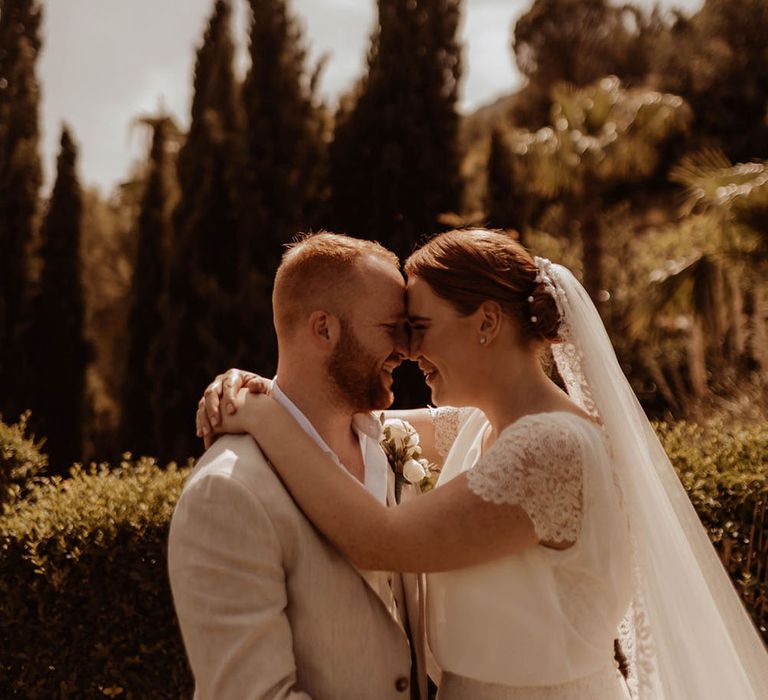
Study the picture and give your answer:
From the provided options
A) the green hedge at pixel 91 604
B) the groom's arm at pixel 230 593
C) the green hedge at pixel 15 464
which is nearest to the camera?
the groom's arm at pixel 230 593

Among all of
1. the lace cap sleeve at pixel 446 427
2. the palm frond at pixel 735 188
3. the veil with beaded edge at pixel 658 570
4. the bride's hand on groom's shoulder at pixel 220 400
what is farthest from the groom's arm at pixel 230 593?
the palm frond at pixel 735 188

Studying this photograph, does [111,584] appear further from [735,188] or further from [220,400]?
[735,188]

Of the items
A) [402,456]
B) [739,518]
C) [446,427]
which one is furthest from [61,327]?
[402,456]

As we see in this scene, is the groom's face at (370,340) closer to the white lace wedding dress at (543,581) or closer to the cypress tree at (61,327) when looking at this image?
the white lace wedding dress at (543,581)

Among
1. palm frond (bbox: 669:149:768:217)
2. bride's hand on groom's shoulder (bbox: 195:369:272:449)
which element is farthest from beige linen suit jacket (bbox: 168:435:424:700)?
palm frond (bbox: 669:149:768:217)

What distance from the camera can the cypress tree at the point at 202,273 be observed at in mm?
11922

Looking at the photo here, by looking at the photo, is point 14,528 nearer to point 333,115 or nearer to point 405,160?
point 405,160

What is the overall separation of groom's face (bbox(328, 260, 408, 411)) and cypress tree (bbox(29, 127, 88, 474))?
44.5 feet

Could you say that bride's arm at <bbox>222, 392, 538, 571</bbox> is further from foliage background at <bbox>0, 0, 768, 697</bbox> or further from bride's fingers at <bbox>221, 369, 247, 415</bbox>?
foliage background at <bbox>0, 0, 768, 697</bbox>

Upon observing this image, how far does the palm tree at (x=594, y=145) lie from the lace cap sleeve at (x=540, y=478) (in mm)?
12412

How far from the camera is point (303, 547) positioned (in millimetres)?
2020

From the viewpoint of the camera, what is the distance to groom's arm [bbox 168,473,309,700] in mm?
1841

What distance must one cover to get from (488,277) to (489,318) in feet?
0.39

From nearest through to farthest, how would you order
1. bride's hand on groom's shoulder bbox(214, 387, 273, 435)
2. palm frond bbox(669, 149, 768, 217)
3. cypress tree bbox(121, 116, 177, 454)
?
bride's hand on groom's shoulder bbox(214, 387, 273, 435) → palm frond bbox(669, 149, 768, 217) → cypress tree bbox(121, 116, 177, 454)
